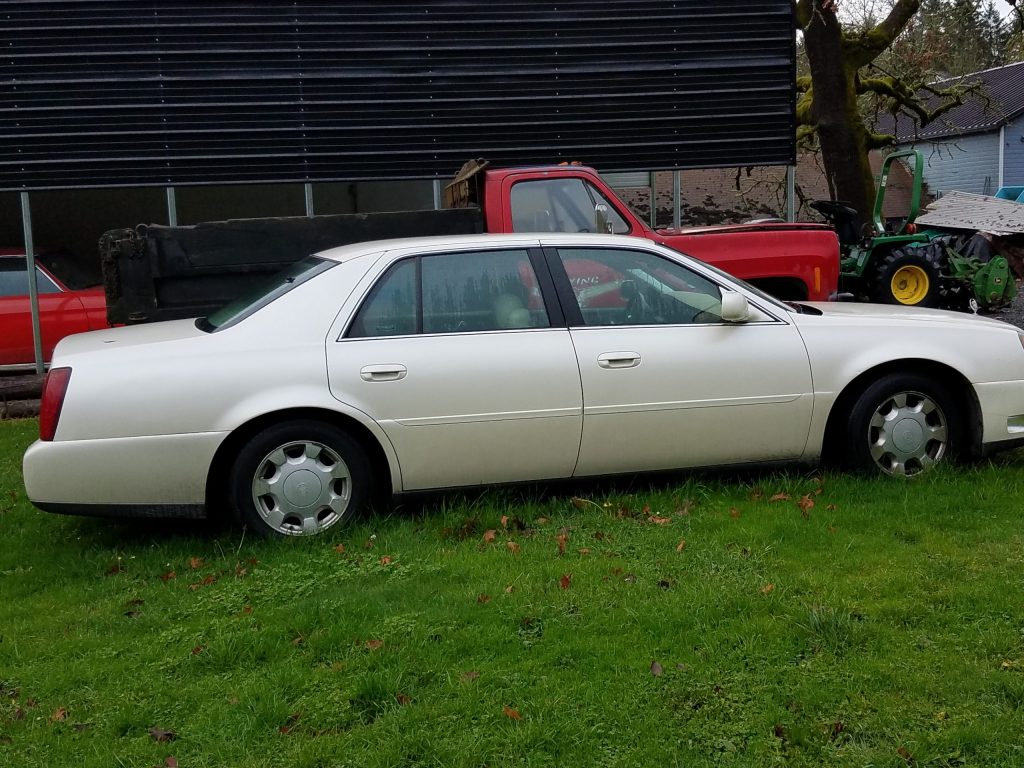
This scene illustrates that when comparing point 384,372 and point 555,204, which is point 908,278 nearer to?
point 555,204

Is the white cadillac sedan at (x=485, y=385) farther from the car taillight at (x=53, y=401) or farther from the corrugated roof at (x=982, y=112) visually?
the corrugated roof at (x=982, y=112)

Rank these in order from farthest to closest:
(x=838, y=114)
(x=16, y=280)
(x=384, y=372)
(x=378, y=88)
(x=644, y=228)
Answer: (x=838, y=114) < (x=378, y=88) < (x=16, y=280) < (x=644, y=228) < (x=384, y=372)

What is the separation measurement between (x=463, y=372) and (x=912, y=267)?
844cm

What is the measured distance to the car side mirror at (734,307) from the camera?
5.16 metres

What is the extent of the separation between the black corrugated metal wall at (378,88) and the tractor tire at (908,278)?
1672 mm

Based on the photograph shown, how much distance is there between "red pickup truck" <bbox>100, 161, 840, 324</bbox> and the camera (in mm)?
7086

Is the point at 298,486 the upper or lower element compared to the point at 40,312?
lower

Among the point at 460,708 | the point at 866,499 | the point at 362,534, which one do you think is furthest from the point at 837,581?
the point at 362,534

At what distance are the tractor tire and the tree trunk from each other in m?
3.62

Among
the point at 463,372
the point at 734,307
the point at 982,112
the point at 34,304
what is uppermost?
the point at 982,112

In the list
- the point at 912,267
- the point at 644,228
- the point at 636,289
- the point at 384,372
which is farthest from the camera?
the point at 912,267

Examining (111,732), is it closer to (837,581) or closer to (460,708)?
(460,708)

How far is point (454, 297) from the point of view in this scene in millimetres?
5133

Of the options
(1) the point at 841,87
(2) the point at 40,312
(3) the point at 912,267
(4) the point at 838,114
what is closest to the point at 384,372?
(2) the point at 40,312
